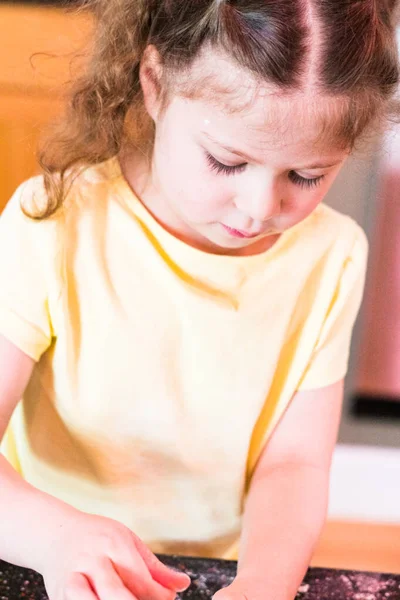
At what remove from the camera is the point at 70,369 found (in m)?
0.79

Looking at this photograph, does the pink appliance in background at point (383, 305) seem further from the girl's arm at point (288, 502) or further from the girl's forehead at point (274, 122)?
the girl's forehead at point (274, 122)

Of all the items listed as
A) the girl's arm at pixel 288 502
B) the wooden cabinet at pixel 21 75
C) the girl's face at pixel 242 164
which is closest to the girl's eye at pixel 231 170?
the girl's face at pixel 242 164

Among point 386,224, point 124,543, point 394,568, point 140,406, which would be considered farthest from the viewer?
point 386,224

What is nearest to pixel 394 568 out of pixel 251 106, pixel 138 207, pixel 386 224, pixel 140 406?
pixel 386 224

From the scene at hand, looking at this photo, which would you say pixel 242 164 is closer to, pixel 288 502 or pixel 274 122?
pixel 274 122

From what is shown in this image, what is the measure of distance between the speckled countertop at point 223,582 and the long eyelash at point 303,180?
340 millimetres

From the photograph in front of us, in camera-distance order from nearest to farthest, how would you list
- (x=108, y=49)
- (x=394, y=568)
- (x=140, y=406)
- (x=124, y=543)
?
(x=124, y=543)
(x=108, y=49)
(x=140, y=406)
(x=394, y=568)

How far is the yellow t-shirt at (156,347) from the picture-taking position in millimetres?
761

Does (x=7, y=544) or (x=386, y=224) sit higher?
(x=386, y=224)

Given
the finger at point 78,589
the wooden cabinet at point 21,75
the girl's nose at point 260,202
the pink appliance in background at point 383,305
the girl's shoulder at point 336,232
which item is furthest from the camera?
the pink appliance in background at point 383,305

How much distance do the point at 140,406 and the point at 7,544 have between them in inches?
9.4

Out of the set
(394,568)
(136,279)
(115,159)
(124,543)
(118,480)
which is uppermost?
(115,159)

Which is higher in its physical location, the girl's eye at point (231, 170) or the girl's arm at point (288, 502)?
the girl's eye at point (231, 170)

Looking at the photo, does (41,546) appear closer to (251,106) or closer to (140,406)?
(140,406)
